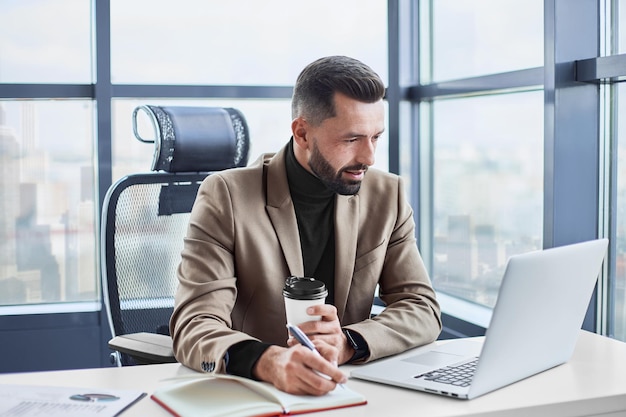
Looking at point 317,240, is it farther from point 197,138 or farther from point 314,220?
point 197,138

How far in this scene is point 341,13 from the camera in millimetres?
3711

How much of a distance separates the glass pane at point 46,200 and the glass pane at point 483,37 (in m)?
1.62

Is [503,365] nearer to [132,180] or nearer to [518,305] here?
[518,305]

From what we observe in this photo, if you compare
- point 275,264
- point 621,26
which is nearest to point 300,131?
point 275,264

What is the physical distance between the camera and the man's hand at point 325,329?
151cm

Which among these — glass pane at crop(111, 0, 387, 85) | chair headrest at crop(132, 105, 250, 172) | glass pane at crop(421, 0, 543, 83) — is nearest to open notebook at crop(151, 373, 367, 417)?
chair headrest at crop(132, 105, 250, 172)

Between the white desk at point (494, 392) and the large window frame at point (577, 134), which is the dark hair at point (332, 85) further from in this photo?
the large window frame at point (577, 134)

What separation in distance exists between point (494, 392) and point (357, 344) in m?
0.32

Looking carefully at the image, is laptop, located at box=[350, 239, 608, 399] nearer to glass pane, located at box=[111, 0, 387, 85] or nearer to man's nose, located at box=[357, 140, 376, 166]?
man's nose, located at box=[357, 140, 376, 166]

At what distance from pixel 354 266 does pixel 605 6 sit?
1326 millimetres

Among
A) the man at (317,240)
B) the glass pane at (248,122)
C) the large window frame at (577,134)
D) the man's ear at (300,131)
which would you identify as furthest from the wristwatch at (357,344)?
the glass pane at (248,122)

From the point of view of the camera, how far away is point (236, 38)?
3605 mm

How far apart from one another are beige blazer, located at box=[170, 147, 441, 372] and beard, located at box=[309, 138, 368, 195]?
0.09 m

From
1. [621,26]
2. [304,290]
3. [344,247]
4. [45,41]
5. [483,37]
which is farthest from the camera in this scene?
[45,41]
